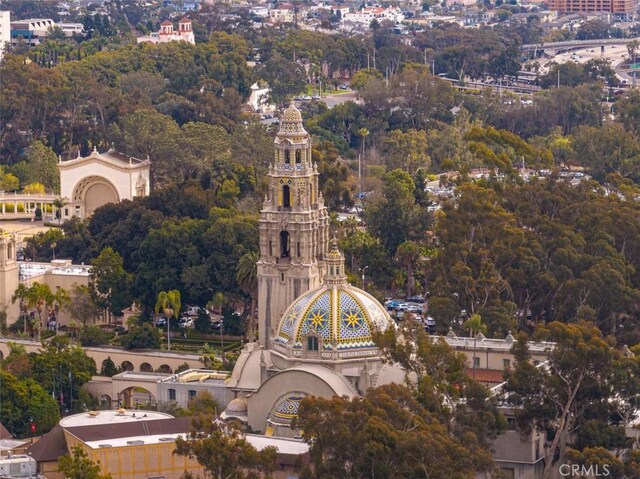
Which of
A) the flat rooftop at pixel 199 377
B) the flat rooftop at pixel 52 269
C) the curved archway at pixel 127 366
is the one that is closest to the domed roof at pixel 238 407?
the flat rooftop at pixel 199 377

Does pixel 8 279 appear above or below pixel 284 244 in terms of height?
below

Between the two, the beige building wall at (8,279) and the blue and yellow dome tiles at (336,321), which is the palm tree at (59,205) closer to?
the beige building wall at (8,279)

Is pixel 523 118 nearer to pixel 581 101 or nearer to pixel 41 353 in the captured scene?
pixel 581 101

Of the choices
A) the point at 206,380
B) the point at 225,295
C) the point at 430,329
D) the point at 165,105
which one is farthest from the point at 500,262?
the point at 165,105

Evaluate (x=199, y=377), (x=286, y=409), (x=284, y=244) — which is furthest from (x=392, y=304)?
(x=286, y=409)

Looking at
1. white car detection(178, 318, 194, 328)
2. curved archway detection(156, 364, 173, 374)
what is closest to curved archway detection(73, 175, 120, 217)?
white car detection(178, 318, 194, 328)

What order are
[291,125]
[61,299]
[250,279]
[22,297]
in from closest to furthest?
[291,125], [250,279], [61,299], [22,297]

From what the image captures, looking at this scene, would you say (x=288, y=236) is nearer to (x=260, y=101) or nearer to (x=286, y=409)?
(x=286, y=409)
